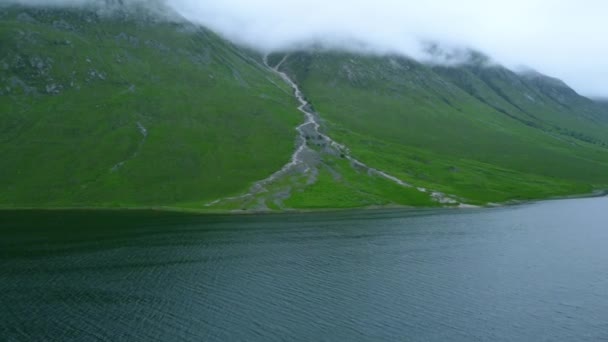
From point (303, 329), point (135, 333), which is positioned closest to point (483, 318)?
point (303, 329)

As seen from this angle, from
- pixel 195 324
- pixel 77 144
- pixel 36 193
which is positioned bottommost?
pixel 36 193

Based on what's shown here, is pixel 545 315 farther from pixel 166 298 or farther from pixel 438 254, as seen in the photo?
pixel 166 298

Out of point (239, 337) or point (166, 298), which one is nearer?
point (239, 337)

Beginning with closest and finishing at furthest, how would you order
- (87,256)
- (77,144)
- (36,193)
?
1. (87,256)
2. (36,193)
3. (77,144)

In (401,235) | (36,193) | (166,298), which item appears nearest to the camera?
(166,298)

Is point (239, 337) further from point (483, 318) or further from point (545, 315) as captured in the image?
point (545, 315)

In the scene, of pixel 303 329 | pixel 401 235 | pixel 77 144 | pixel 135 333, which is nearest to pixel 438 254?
pixel 401 235

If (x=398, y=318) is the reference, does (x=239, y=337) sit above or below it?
below
